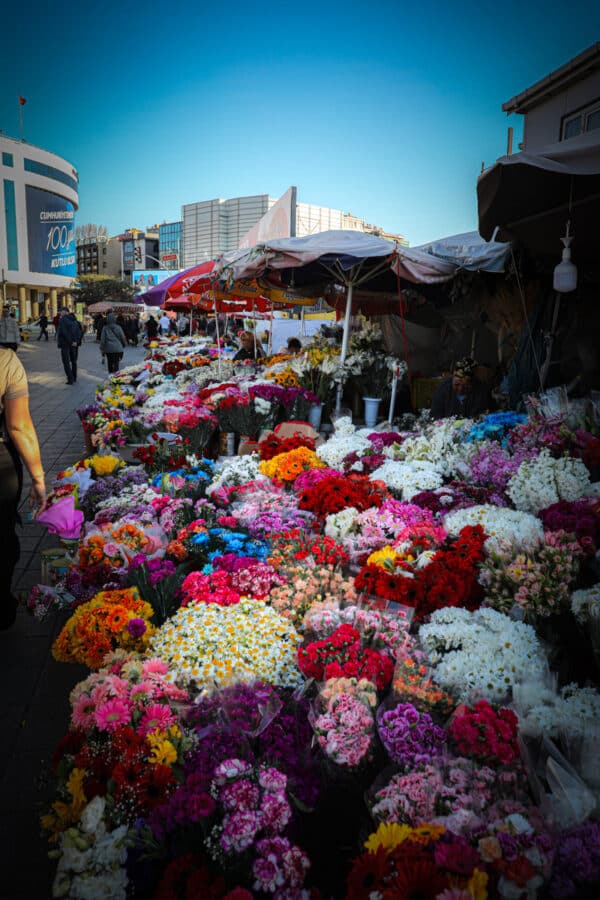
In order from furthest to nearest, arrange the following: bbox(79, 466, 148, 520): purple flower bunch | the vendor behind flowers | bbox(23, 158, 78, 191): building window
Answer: bbox(23, 158, 78, 191): building window < the vendor behind flowers < bbox(79, 466, 148, 520): purple flower bunch

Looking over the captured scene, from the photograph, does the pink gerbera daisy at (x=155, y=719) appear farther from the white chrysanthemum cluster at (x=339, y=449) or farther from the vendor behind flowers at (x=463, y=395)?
the vendor behind flowers at (x=463, y=395)

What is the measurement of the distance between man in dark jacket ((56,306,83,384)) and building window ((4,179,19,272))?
47281 millimetres

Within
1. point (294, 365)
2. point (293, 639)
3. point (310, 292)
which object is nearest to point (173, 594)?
point (293, 639)

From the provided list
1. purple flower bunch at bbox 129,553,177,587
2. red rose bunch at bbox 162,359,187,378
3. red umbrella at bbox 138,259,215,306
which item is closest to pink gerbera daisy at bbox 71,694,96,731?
purple flower bunch at bbox 129,553,177,587

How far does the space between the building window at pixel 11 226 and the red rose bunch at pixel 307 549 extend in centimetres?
6118

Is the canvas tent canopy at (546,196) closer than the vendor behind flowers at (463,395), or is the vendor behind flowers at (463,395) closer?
the canvas tent canopy at (546,196)

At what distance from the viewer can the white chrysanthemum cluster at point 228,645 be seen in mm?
2023

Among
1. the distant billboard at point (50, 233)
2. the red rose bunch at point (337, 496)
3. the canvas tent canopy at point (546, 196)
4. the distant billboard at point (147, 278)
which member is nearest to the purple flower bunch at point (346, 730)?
the red rose bunch at point (337, 496)

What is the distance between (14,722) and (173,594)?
1.01 m

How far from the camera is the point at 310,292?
1136 cm

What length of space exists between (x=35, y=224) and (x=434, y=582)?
65.3m

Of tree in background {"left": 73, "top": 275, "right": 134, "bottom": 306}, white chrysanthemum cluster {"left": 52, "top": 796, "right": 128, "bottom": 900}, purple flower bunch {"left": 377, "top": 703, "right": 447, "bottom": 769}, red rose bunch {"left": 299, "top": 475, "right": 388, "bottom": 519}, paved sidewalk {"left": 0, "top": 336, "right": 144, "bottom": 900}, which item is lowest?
paved sidewalk {"left": 0, "top": 336, "right": 144, "bottom": 900}

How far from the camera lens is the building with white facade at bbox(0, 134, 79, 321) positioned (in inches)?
2056

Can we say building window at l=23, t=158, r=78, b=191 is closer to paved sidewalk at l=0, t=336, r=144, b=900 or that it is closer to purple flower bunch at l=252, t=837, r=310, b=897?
paved sidewalk at l=0, t=336, r=144, b=900
